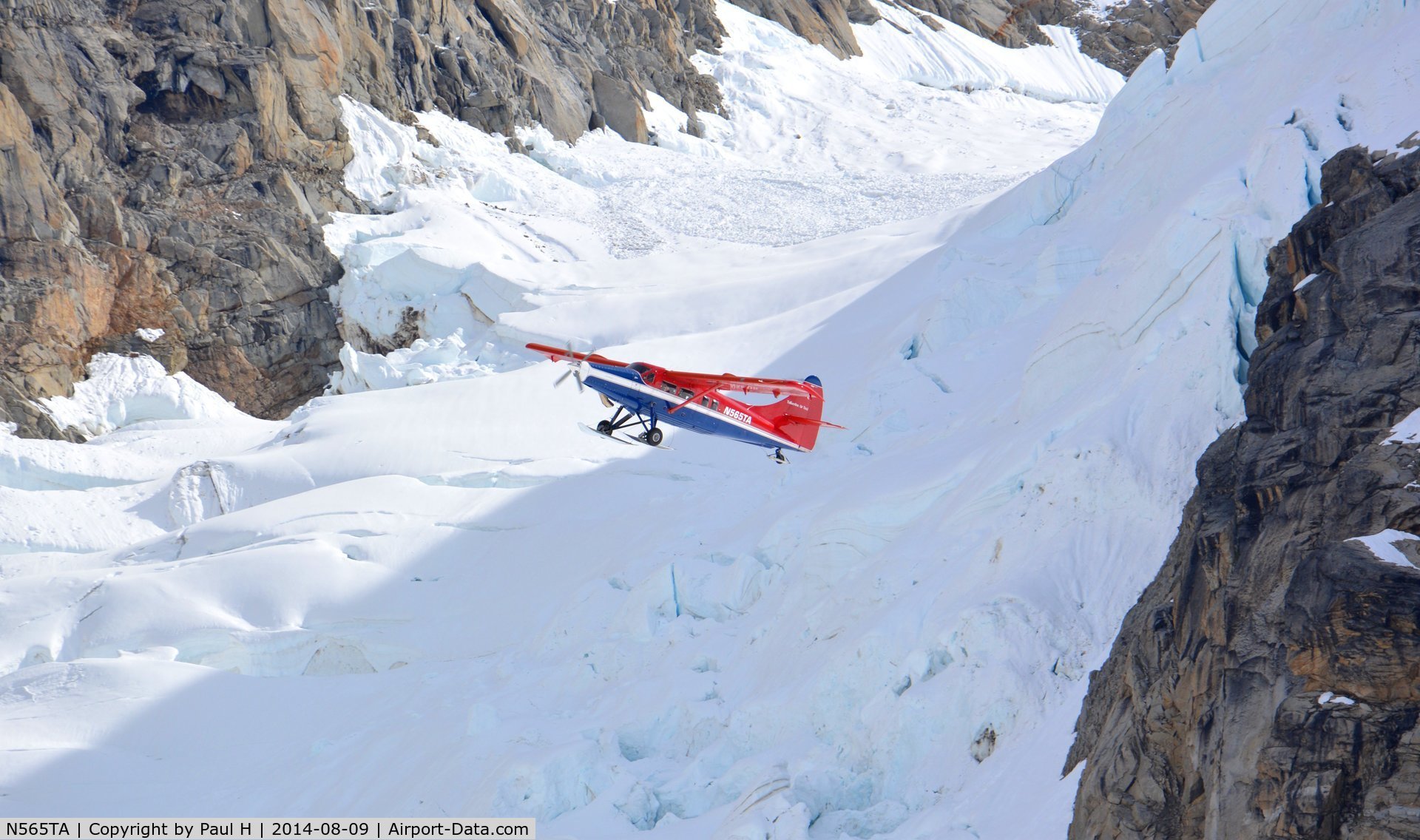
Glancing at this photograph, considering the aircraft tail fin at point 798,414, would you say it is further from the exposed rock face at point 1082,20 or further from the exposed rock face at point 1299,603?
the exposed rock face at point 1082,20

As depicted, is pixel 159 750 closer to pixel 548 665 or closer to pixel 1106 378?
pixel 548 665

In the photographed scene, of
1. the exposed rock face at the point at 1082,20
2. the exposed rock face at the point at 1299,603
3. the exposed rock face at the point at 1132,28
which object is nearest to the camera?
the exposed rock face at the point at 1299,603

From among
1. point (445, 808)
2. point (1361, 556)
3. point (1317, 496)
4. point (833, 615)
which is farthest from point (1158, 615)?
point (445, 808)

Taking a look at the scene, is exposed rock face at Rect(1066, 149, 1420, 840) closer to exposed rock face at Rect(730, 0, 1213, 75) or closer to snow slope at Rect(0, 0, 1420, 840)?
snow slope at Rect(0, 0, 1420, 840)

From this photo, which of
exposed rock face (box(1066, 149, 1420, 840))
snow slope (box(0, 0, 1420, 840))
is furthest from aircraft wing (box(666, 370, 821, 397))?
exposed rock face (box(1066, 149, 1420, 840))

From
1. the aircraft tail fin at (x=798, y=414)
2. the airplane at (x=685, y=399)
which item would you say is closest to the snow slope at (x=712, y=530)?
the aircraft tail fin at (x=798, y=414)

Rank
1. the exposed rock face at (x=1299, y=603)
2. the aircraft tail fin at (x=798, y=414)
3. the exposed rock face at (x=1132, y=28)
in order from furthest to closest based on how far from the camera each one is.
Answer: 1. the exposed rock face at (x=1132, y=28)
2. the aircraft tail fin at (x=798, y=414)
3. the exposed rock face at (x=1299, y=603)
